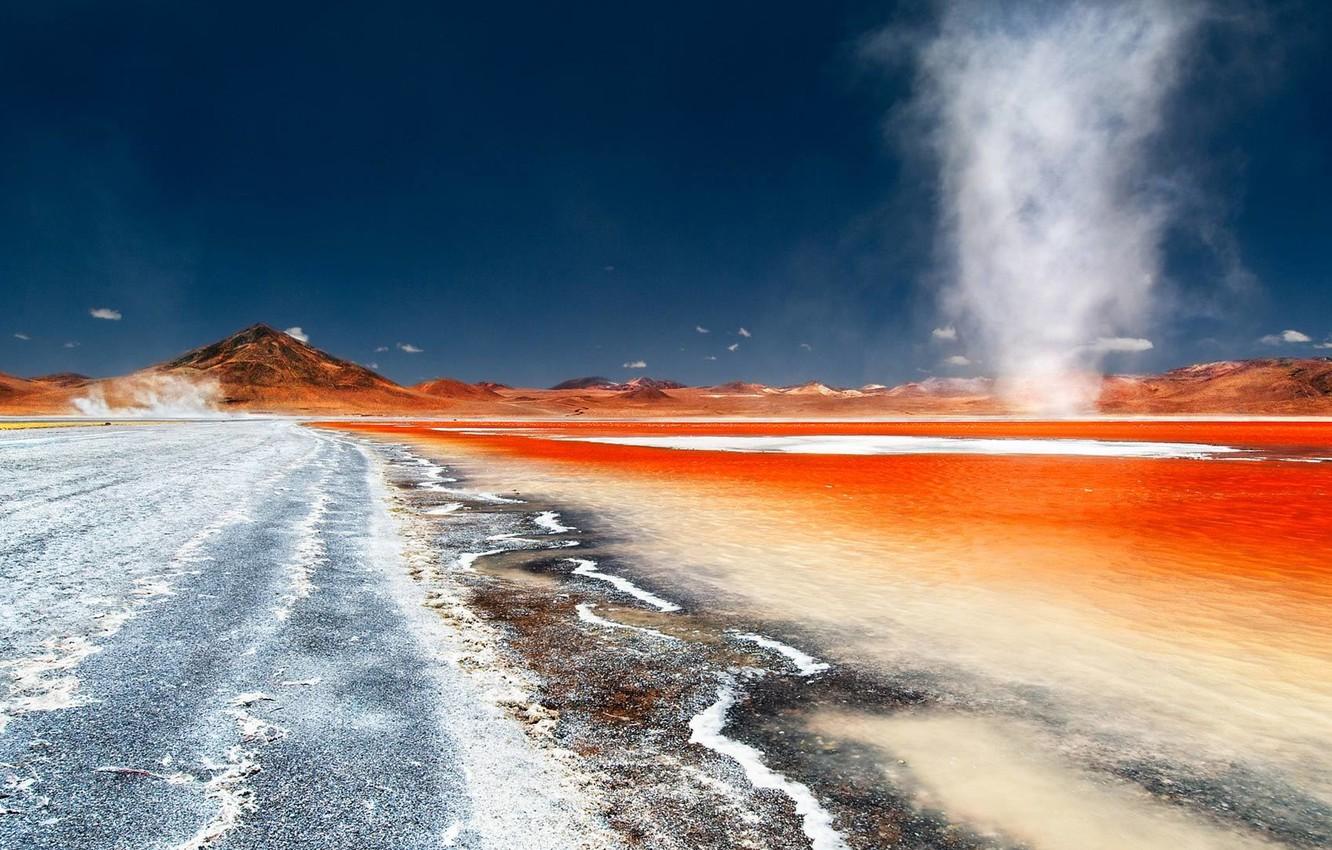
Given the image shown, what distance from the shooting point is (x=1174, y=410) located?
17500 centimetres

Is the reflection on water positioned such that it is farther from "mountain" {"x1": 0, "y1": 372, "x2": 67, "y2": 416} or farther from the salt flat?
"mountain" {"x1": 0, "y1": 372, "x2": 67, "y2": 416}

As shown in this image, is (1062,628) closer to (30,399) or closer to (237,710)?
(237,710)

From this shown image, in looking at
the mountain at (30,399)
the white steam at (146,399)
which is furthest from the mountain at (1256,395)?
the mountain at (30,399)

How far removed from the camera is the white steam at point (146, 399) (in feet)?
576

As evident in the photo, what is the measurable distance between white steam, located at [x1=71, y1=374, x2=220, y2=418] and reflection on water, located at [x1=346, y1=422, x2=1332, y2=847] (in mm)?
198188

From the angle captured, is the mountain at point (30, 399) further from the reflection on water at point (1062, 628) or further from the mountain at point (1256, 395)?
the mountain at point (1256, 395)

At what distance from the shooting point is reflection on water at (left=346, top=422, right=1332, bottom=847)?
413 cm

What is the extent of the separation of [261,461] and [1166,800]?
27527 mm

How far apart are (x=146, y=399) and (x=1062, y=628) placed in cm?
23071

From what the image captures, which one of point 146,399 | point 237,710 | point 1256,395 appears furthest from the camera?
point 146,399

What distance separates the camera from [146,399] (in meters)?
189

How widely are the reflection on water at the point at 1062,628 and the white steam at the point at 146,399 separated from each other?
198 metres

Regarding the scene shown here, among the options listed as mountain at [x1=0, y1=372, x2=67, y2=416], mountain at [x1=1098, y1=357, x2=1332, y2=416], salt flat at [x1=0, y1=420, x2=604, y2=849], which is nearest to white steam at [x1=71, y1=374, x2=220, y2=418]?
mountain at [x1=0, y1=372, x2=67, y2=416]

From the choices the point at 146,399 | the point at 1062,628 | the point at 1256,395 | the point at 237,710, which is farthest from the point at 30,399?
the point at 1256,395
